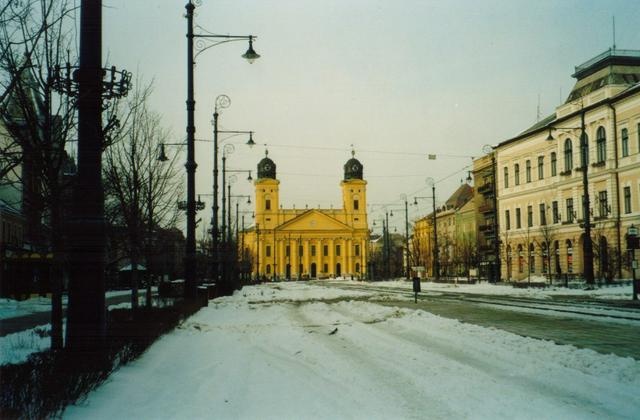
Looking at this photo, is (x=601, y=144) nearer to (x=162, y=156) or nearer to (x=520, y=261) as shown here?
(x=520, y=261)

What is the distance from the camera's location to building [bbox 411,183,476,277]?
76.8 metres

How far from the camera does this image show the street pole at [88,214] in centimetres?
735

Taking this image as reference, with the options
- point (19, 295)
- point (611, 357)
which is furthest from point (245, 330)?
point (19, 295)

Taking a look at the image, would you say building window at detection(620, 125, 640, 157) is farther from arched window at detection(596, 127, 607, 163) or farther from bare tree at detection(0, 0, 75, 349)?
bare tree at detection(0, 0, 75, 349)

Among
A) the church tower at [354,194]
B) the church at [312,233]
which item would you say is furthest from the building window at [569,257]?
the church tower at [354,194]

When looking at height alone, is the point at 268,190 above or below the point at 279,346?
above

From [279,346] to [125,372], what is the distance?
3.74 m

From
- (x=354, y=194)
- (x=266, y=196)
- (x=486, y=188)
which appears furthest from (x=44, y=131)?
(x=354, y=194)

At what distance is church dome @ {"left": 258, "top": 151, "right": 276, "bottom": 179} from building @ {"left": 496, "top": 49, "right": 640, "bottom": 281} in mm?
78649

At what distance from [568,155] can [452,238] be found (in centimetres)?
4665

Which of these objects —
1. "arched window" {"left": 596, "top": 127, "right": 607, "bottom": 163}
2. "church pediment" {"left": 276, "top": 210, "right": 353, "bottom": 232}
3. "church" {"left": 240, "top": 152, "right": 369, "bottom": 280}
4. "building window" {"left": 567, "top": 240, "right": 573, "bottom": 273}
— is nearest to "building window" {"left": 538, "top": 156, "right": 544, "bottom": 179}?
"building window" {"left": 567, "top": 240, "right": 573, "bottom": 273}

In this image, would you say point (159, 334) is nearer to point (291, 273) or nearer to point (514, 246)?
point (514, 246)

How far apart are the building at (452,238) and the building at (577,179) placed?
10196 mm

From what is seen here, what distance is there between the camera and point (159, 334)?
12.3 meters
